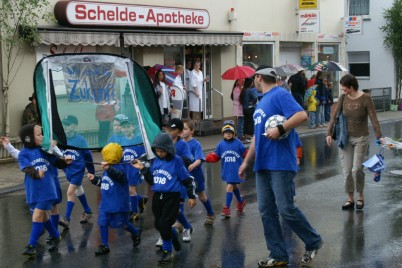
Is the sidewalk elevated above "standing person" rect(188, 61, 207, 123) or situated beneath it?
situated beneath

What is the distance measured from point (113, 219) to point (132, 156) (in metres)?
1.49

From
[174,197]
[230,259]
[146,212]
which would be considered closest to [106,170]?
[174,197]

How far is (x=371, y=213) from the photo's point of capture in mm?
9438

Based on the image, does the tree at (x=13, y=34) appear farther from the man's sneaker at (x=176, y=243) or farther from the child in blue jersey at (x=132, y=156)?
the man's sneaker at (x=176, y=243)

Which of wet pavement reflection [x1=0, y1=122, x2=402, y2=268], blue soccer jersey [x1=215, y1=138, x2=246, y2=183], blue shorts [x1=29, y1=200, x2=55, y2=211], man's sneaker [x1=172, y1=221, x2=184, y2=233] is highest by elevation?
blue soccer jersey [x1=215, y1=138, x2=246, y2=183]

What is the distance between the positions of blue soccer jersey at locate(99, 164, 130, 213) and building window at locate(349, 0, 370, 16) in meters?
26.0

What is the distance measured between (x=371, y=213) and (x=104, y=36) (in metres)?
9.21

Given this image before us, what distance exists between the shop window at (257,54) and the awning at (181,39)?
6.07 feet

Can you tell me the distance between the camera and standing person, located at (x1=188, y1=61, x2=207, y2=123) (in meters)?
19.8

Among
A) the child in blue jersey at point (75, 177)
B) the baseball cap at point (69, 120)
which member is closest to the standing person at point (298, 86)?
the child in blue jersey at point (75, 177)

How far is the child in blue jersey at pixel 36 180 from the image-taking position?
25.3 ft

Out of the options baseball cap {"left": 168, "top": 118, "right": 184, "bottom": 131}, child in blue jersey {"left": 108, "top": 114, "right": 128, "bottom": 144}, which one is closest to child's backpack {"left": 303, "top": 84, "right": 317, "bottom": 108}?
baseball cap {"left": 168, "top": 118, "right": 184, "bottom": 131}

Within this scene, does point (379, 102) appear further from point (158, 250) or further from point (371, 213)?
point (158, 250)

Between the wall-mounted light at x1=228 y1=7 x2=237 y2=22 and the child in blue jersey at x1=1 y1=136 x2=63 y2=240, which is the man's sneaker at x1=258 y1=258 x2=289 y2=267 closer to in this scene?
the child in blue jersey at x1=1 y1=136 x2=63 y2=240
